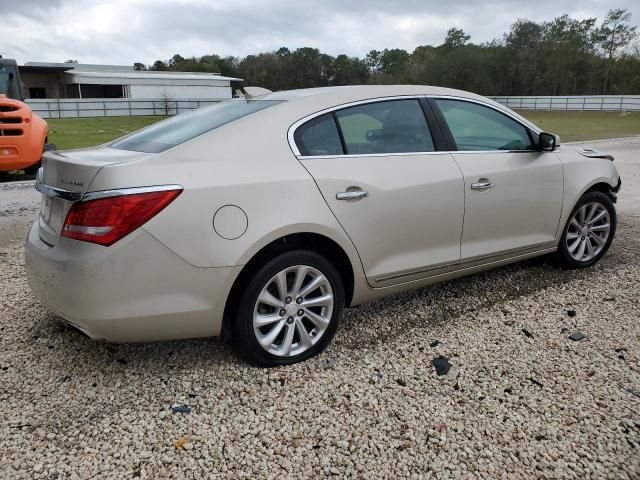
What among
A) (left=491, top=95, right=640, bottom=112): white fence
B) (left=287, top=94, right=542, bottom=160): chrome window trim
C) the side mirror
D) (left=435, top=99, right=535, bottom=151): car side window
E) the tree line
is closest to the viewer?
(left=287, top=94, right=542, bottom=160): chrome window trim

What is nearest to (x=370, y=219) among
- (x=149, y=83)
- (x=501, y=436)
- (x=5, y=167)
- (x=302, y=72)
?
Answer: (x=501, y=436)

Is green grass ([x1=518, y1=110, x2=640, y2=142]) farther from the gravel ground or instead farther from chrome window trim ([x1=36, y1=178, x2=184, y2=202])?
chrome window trim ([x1=36, y1=178, x2=184, y2=202])

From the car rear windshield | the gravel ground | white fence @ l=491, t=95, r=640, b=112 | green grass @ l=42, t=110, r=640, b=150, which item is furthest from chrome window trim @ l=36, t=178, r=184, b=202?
white fence @ l=491, t=95, r=640, b=112

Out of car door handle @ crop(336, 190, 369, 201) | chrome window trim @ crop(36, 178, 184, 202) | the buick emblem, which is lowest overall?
car door handle @ crop(336, 190, 369, 201)

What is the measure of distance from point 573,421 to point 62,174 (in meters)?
2.87

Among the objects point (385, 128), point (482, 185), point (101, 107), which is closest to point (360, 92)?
point (385, 128)

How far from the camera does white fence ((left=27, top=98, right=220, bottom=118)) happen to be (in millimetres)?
34500

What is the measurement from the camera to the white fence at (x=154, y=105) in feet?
115

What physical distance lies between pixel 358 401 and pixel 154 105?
41.3 metres

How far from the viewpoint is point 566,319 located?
3.79 metres

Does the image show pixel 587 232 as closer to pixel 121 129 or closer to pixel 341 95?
pixel 341 95

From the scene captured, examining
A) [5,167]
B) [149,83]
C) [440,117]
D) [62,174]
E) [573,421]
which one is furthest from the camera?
[149,83]

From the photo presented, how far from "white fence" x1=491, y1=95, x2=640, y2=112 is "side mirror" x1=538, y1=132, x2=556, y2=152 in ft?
137

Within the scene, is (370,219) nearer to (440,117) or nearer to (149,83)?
(440,117)
